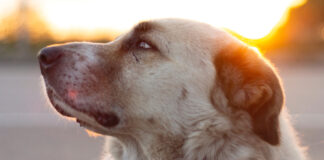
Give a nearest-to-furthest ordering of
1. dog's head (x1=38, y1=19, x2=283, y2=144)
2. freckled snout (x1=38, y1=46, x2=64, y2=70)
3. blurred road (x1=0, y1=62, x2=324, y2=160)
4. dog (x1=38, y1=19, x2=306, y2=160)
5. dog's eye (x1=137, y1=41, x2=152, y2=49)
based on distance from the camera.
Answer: dog (x1=38, y1=19, x2=306, y2=160) → dog's head (x1=38, y1=19, x2=283, y2=144) → freckled snout (x1=38, y1=46, x2=64, y2=70) → dog's eye (x1=137, y1=41, x2=152, y2=49) → blurred road (x1=0, y1=62, x2=324, y2=160)

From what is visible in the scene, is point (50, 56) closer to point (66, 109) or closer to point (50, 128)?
point (66, 109)

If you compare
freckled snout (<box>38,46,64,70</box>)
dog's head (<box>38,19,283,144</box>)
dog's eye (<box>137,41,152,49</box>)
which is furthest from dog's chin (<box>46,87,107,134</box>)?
dog's eye (<box>137,41,152,49</box>)

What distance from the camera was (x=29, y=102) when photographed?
10.1 metres

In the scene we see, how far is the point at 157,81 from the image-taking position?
10.2 feet

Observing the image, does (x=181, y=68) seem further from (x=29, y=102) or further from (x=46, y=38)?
(x=46, y=38)

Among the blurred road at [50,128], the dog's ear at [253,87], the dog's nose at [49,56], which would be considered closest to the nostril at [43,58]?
the dog's nose at [49,56]

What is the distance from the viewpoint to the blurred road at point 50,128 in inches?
254

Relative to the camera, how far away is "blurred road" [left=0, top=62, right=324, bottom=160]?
21.2 ft

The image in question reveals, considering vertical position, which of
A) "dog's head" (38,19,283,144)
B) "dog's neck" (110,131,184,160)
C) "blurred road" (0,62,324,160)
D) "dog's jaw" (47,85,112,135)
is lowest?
"blurred road" (0,62,324,160)

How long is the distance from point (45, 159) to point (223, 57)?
386 cm

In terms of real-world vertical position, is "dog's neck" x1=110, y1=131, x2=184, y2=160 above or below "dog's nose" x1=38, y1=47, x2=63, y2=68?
below

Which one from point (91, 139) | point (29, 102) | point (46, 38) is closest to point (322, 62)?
point (46, 38)

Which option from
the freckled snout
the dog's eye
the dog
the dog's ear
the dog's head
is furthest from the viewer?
the dog's eye

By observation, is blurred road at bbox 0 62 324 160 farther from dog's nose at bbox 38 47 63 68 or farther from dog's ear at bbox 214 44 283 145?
dog's nose at bbox 38 47 63 68
